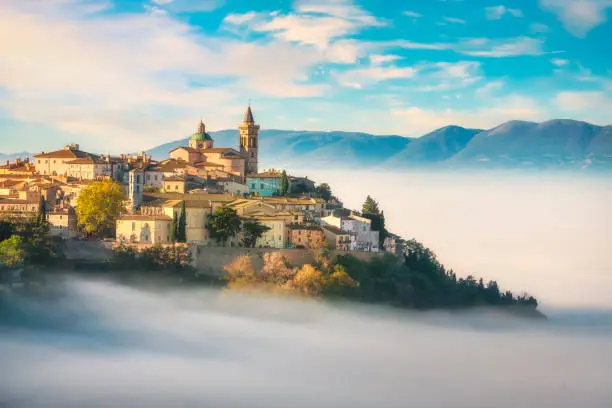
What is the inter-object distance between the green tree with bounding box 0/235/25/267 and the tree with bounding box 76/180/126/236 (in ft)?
11.6

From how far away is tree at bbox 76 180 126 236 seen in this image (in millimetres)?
45250

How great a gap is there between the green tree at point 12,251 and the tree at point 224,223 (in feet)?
30.9

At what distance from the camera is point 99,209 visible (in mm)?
45344

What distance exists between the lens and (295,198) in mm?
53688

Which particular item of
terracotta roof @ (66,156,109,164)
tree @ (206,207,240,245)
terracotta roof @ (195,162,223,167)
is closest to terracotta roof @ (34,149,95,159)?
terracotta roof @ (66,156,109,164)

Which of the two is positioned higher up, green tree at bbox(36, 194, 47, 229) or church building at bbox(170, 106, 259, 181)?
church building at bbox(170, 106, 259, 181)

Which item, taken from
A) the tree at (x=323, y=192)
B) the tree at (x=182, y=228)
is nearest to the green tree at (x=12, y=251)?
the tree at (x=182, y=228)

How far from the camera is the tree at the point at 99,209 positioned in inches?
1781

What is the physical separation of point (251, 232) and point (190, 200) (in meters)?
4.03

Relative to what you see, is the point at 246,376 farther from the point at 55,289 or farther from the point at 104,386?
the point at 55,289

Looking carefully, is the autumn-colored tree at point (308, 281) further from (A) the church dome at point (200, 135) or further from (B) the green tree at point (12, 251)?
(A) the church dome at point (200, 135)

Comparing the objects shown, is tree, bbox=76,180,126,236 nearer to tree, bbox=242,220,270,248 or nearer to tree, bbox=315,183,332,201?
tree, bbox=242,220,270,248

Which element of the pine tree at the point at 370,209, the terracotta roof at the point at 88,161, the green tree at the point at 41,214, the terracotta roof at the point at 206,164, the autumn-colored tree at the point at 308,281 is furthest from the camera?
the terracotta roof at the point at 206,164

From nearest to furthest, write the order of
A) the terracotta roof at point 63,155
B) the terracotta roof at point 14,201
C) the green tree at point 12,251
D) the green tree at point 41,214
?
the green tree at point 12,251
the green tree at point 41,214
the terracotta roof at point 14,201
the terracotta roof at point 63,155
